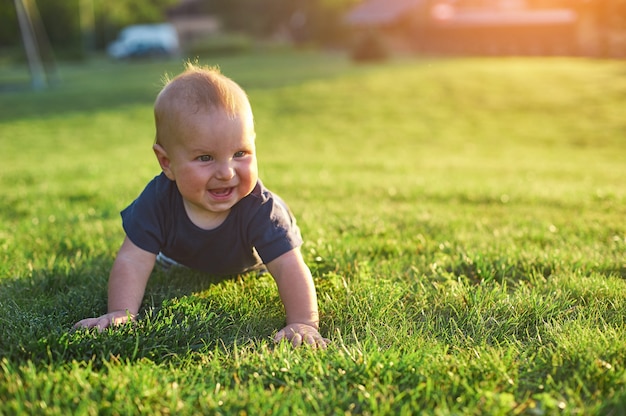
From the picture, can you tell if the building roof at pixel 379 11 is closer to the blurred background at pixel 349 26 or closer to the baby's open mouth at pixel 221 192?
the blurred background at pixel 349 26

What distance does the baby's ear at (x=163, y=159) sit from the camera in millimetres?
3160

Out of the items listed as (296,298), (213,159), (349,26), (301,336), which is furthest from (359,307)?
(349,26)

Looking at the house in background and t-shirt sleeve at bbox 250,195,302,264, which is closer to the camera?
t-shirt sleeve at bbox 250,195,302,264

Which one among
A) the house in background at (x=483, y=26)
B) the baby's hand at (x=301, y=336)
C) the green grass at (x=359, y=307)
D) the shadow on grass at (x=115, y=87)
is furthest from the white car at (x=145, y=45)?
the baby's hand at (x=301, y=336)

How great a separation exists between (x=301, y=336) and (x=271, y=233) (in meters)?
0.63

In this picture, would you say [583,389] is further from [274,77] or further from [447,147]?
[274,77]

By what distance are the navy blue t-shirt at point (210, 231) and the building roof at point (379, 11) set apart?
1688 inches

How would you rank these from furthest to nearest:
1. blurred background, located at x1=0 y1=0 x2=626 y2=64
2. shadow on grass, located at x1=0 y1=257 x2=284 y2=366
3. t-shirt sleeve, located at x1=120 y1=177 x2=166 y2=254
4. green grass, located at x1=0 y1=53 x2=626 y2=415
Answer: blurred background, located at x1=0 y1=0 x2=626 y2=64 → t-shirt sleeve, located at x1=120 y1=177 x2=166 y2=254 → shadow on grass, located at x1=0 y1=257 x2=284 y2=366 → green grass, located at x1=0 y1=53 x2=626 y2=415

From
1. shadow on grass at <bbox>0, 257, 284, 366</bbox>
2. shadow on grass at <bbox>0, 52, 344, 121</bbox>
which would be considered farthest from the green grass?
shadow on grass at <bbox>0, 52, 344, 121</bbox>

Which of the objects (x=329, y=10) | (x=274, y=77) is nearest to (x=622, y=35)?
(x=274, y=77)

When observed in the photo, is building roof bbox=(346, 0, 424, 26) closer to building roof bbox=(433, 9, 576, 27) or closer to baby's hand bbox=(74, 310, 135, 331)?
building roof bbox=(433, 9, 576, 27)

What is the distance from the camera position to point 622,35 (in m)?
29.9

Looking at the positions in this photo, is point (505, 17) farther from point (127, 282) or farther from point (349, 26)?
point (127, 282)

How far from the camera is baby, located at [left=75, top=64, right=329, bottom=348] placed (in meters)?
2.98
